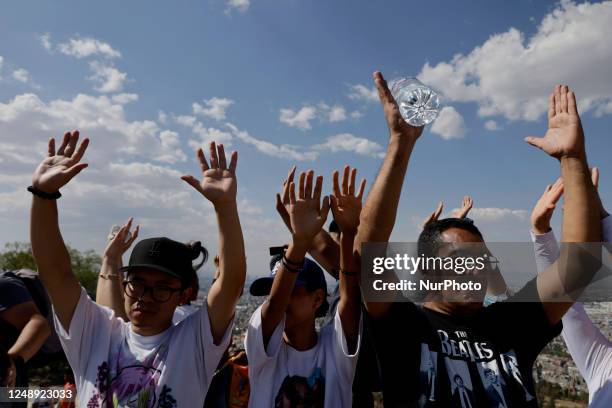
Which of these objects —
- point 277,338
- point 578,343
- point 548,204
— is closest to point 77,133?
point 277,338

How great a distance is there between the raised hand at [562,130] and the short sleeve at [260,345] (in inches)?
85.8

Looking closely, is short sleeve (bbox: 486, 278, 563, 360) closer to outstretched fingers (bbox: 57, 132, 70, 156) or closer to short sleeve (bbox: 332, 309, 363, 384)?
short sleeve (bbox: 332, 309, 363, 384)

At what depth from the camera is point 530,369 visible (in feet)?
8.82

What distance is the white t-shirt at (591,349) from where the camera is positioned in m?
2.99

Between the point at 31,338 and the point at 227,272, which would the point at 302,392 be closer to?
the point at 227,272

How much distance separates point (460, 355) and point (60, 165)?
289 centimetres

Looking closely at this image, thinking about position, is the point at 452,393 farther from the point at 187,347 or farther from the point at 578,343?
the point at 187,347

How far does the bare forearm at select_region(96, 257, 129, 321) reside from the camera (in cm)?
384

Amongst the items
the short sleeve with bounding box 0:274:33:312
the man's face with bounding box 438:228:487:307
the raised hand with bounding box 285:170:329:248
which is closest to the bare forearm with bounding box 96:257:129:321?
the short sleeve with bounding box 0:274:33:312

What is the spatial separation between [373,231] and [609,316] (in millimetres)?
2328

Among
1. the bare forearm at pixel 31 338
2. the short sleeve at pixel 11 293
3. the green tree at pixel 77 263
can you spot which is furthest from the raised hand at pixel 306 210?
the green tree at pixel 77 263

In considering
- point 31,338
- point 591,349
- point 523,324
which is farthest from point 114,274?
point 591,349

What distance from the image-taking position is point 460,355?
8.56ft

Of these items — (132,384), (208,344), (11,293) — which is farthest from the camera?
(11,293)
